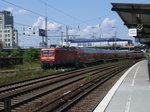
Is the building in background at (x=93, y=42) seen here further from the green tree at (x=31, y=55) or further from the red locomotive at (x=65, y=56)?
the red locomotive at (x=65, y=56)

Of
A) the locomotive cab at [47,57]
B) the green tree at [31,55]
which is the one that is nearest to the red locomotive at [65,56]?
the locomotive cab at [47,57]

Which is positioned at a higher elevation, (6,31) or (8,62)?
(6,31)

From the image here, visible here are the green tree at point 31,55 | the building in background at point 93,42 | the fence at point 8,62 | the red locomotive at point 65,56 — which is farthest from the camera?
the building in background at point 93,42

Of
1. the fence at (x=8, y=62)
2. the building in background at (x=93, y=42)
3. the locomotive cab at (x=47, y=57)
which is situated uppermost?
the building in background at (x=93, y=42)

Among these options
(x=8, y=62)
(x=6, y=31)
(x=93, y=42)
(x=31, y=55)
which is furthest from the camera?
(x=93, y=42)

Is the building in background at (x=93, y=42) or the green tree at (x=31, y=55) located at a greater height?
the building in background at (x=93, y=42)

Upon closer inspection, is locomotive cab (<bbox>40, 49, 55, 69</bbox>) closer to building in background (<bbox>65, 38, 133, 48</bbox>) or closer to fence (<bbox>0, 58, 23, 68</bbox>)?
fence (<bbox>0, 58, 23, 68</bbox>)

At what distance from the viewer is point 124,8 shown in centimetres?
2205

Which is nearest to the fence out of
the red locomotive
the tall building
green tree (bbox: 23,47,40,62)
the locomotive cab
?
the red locomotive

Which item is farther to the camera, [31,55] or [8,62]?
[31,55]

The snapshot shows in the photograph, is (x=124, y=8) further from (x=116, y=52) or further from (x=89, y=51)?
(x=116, y=52)

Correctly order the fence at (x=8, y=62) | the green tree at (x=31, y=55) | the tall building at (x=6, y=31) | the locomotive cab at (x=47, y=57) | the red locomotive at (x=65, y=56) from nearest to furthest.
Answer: the locomotive cab at (x=47, y=57) < the red locomotive at (x=65, y=56) < the fence at (x=8, y=62) < the green tree at (x=31, y=55) < the tall building at (x=6, y=31)

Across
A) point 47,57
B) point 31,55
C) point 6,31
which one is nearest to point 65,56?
point 47,57

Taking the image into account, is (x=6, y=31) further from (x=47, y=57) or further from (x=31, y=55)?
(x=47, y=57)
